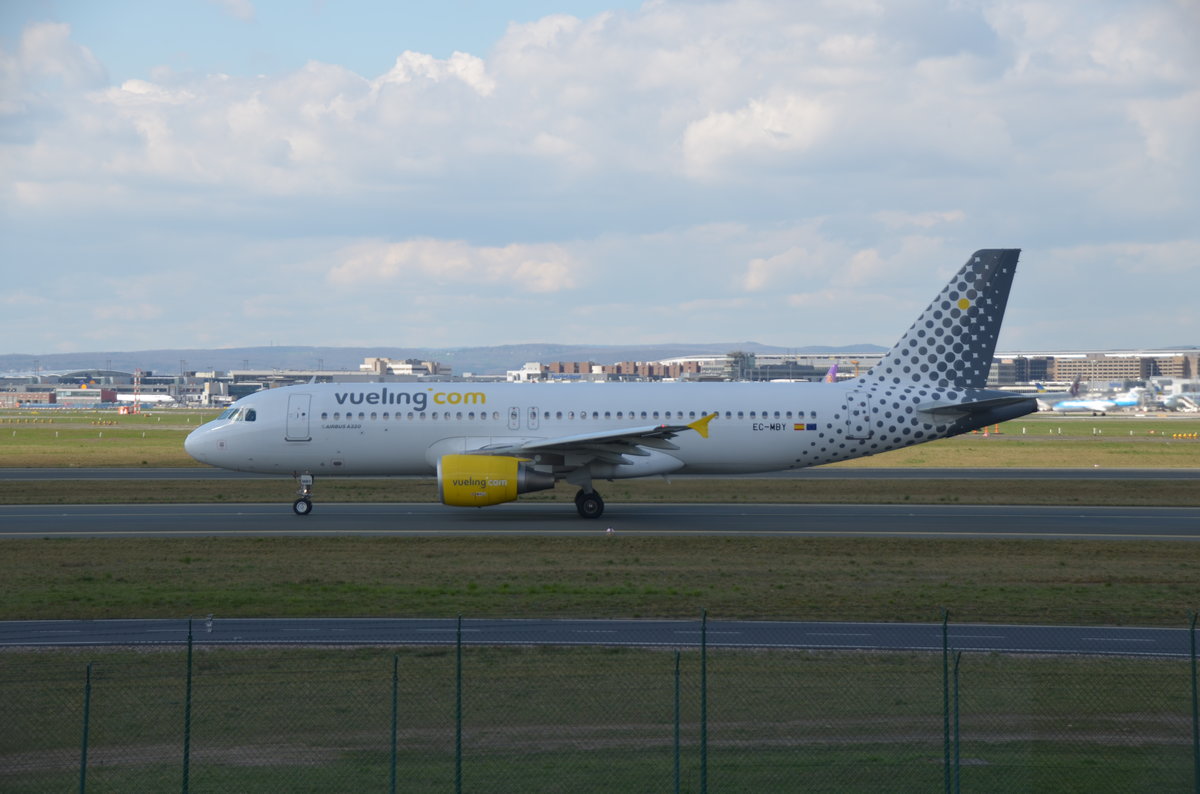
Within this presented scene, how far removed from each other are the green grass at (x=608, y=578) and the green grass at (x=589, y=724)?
Result: 4.48 metres

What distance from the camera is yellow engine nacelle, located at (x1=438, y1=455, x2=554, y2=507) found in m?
32.0

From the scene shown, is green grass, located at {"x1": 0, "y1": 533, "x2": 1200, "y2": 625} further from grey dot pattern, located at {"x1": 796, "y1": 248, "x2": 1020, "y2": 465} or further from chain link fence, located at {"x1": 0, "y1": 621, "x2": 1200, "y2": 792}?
grey dot pattern, located at {"x1": 796, "y1": 248, "x2": 1020, "y2": 465}

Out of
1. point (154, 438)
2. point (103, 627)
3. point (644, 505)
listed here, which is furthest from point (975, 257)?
point (154, 438)

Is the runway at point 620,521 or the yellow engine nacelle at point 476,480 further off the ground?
the yellow engine nacelle at point 476,480

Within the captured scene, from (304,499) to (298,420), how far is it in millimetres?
2480

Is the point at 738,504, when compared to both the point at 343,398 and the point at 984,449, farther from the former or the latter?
the point at 984,449

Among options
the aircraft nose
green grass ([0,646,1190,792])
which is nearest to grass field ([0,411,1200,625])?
green grass ([0,646,1190,792])

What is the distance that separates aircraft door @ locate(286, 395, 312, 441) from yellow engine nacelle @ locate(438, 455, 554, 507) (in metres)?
5.79

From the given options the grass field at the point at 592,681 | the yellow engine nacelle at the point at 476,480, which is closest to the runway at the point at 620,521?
the yellow engine nacelle at the point at 476,480

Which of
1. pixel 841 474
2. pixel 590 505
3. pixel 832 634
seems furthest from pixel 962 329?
pixel 832 634

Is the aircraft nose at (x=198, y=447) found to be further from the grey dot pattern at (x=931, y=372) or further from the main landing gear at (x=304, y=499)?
the grey dot pattern at (x=931, y=372)

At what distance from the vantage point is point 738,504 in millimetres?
38875

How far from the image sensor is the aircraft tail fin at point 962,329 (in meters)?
36.5

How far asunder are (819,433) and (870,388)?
7.80 ft
